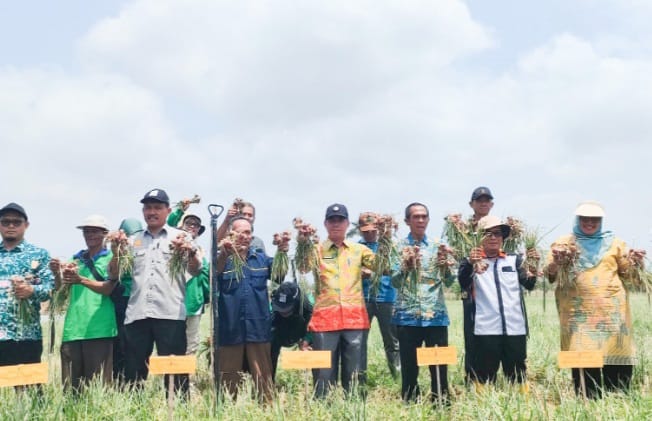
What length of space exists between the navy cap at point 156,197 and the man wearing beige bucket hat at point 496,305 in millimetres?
Result: 2796

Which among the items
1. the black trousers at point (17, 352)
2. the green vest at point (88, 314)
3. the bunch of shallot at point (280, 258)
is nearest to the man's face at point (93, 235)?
the green vest at point (88, 314)

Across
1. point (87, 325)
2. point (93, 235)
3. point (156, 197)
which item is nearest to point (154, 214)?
point (156, 197)

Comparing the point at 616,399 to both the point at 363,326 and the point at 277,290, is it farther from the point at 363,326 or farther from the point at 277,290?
the point at 277,290

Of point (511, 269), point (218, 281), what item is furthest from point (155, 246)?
point (511, 269)

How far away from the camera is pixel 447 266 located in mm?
5105

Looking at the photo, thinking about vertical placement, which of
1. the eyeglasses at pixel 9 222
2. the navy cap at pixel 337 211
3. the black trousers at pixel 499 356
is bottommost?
the black trousers at pixel 499 356

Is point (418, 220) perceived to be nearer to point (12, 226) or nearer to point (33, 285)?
point (33, 285)

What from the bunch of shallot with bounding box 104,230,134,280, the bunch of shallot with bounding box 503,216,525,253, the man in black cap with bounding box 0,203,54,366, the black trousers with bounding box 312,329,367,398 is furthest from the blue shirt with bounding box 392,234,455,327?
the man in black cap with bounding box 0,203,54,366

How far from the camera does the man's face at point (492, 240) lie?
5109 mm

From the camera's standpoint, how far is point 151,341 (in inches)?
202

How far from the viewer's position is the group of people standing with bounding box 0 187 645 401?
4.84 m

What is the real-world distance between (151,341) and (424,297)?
2503mm

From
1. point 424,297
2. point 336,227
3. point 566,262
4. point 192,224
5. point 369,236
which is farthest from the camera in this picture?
point 192,224

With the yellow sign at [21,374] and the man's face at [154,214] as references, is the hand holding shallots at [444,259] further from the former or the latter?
the yellow sign at [21,374]
